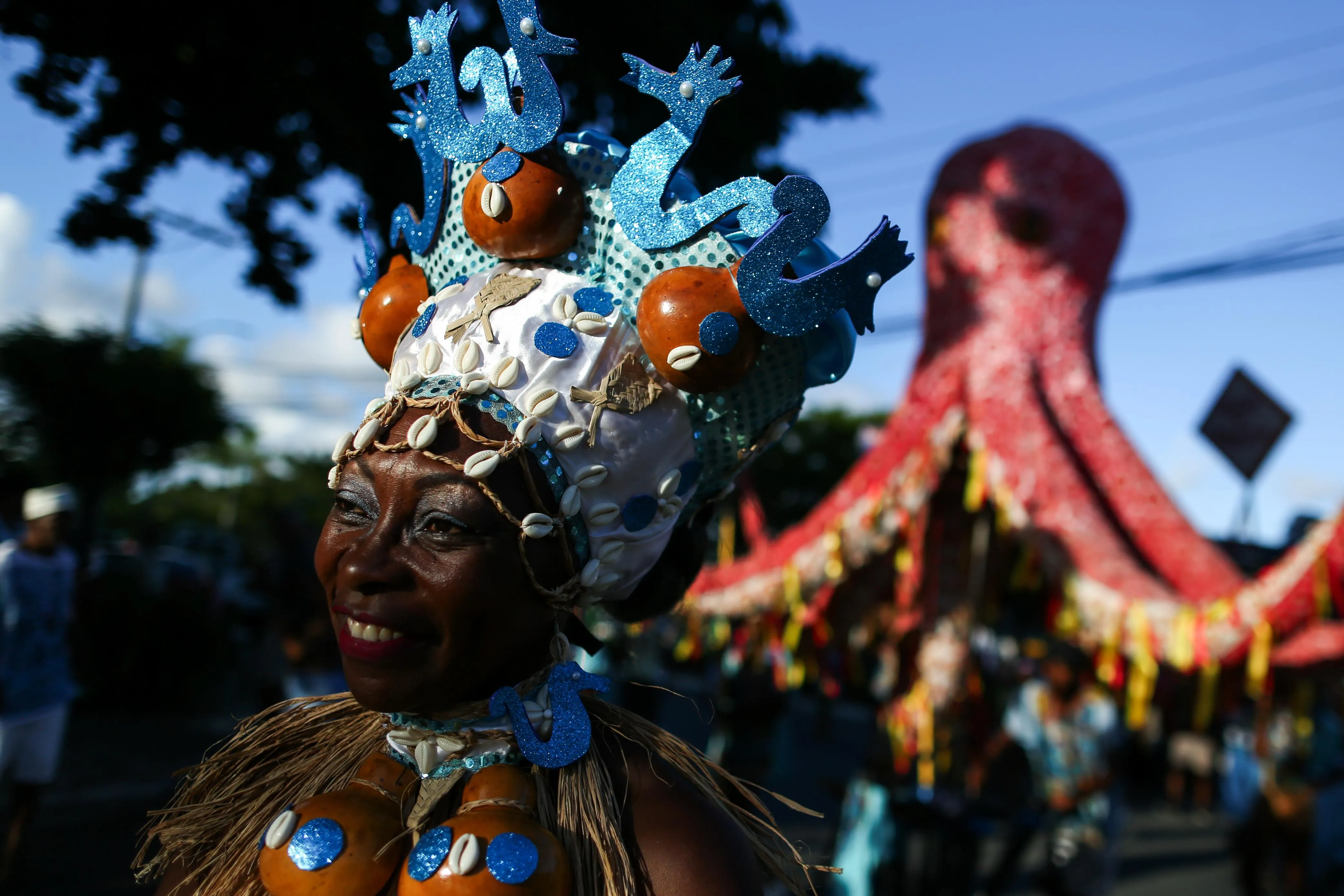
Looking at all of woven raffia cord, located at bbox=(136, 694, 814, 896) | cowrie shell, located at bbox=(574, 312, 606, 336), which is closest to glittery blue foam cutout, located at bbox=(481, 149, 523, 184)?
cowrie shell, located at bbox=(574, 312, 606, 336)

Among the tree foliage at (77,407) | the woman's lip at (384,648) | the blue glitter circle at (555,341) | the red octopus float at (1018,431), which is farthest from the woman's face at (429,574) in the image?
the tree foliage at (77,407)

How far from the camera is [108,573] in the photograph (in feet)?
27.3

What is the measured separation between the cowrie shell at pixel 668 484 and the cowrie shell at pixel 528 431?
22cm

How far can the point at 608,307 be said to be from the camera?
1.57 m

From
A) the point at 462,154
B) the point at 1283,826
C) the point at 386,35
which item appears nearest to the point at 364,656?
the point at 462,154

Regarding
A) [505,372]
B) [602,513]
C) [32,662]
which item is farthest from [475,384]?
[32,662]

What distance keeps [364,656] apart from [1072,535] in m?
3.17

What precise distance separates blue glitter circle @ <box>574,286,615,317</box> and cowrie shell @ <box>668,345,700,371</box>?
0.16 m

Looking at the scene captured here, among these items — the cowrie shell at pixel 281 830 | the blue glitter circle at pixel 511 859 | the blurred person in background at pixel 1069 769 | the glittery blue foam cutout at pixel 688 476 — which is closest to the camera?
the blue glitter circle at pixel 511 859

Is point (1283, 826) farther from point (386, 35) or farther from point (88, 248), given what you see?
point (88, 248)

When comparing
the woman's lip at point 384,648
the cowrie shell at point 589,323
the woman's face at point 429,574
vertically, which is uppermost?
the cowrie shell at point 589,323

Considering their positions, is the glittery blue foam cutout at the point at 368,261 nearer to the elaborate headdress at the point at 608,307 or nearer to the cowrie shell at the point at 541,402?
the elaborate headdress at the point at 608,307

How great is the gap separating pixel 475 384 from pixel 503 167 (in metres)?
0.37

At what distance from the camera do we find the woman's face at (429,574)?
4.52 ft
